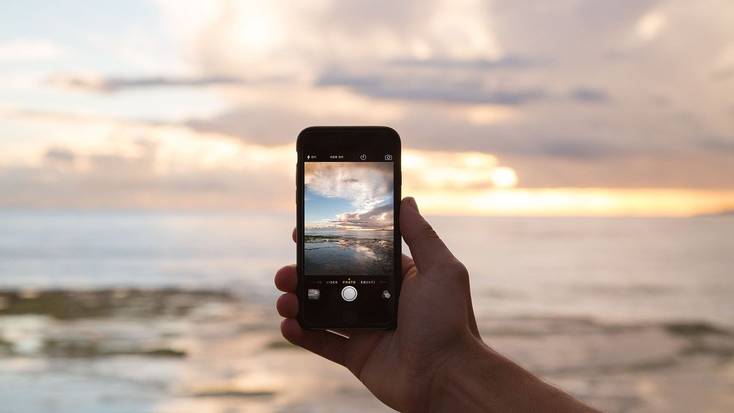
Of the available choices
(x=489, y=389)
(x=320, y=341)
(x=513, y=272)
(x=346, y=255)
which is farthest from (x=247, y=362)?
(x=513, y=272)

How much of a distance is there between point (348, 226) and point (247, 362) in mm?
8960

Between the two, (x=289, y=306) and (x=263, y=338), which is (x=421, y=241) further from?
(x=263, y=338)

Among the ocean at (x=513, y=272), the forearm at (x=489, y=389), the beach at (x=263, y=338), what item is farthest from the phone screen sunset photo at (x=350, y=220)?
the ocean at (x=513, y=272)

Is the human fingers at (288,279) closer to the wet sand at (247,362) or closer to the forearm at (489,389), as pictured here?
the forearm at (489,389)

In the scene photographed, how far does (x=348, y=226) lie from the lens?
3.15 m

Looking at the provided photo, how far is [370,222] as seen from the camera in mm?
3137

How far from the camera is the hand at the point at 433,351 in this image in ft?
8.75

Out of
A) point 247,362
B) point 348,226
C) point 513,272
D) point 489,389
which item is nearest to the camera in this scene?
point 489,389

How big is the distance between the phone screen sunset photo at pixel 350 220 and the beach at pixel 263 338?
631cm

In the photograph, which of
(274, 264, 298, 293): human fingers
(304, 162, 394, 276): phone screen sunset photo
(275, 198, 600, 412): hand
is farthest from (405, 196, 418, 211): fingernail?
(274, 264, 298, 293): human fingers

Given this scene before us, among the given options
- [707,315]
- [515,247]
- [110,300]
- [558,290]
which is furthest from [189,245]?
[707,315]

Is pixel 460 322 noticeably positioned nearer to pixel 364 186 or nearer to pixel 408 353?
pixel 408 353

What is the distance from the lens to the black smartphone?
3105 mm

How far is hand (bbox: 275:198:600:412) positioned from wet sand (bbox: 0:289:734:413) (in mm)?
6382
